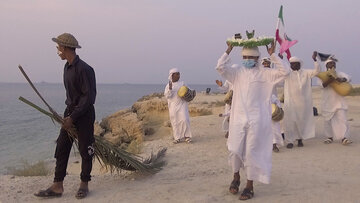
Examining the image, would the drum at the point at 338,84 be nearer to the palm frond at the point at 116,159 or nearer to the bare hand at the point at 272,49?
the bare hand at the point at 272,49

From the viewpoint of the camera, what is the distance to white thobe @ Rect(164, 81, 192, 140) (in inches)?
404

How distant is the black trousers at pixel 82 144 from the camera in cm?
542

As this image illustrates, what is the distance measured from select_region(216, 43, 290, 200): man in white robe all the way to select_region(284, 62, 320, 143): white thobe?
13.3ft

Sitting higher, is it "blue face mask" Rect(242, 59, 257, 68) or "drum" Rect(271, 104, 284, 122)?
"blue face mask" Rect(242, 59, 257, 68)

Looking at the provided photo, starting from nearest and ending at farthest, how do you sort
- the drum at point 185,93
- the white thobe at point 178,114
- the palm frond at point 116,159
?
the palm frond at point 116,159
the drum at point 185,93
the white thobe at point 178,114

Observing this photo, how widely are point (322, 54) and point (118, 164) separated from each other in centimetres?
534

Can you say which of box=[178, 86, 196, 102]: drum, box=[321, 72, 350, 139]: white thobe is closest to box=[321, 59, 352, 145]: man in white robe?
box=[321, 72, 350, 139]: white thobe

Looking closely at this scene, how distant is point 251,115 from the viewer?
5.27 meters

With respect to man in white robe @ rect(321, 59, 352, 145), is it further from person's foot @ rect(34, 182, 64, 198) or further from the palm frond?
person's foot @ rect(34, 182, 64, 198)

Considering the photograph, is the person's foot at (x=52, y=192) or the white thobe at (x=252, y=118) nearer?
the white thobe at (x=252, y=118)

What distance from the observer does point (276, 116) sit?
28.3 feet

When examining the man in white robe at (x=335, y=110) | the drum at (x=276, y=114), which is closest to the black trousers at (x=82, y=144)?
the drum at (x=276, y=114)

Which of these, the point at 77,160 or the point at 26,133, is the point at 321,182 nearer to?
the point at 77,160

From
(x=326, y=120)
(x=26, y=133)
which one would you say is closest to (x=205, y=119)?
(x=326, y=120)
